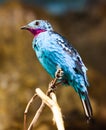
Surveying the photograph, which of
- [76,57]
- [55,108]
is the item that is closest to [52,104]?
[55,108]

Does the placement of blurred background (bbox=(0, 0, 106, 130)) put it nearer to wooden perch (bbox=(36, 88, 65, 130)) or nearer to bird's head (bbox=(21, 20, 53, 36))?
bird's head (bbox=(21, 20, 53, 36))

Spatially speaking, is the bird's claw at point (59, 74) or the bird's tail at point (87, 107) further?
the bird's claw at point (59, 74)

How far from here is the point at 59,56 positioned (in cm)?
286

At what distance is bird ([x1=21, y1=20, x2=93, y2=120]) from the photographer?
2.64 m

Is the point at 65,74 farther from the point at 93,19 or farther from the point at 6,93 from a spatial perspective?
the point at 93,19

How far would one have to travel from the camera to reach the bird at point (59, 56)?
2639mm

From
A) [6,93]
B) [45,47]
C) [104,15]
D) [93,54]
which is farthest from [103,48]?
[45,47]

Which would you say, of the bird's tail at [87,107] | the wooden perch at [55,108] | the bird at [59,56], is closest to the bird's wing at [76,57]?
the bird at [59,56]

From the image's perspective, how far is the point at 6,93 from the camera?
764 cm

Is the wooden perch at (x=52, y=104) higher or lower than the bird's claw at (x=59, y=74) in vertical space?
lower

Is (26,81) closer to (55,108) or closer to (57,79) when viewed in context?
(57,79)

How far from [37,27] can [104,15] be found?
32.5 ft

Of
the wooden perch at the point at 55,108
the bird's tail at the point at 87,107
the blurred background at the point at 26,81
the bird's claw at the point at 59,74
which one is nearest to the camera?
the wooden perch at the point at 55,108

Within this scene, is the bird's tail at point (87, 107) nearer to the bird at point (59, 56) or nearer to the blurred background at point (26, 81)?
the bird at point (59, 56)
